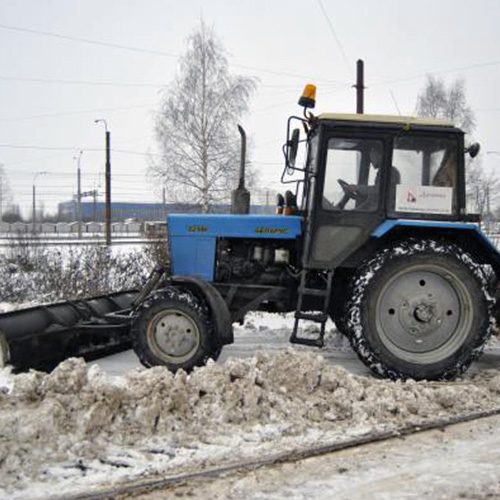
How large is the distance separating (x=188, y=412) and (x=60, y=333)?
217cm

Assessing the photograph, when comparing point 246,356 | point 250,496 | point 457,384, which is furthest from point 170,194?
point 250,496

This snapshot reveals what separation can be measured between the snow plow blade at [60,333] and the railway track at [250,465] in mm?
2499

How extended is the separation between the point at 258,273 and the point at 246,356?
99 cm

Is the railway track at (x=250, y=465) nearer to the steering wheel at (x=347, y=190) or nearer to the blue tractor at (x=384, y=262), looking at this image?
the blue tractor at (x=384, y=262)

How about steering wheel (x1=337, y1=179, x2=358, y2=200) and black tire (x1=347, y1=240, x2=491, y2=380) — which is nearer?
black tire (x1=347, y1=240, x2=491, y2=380)

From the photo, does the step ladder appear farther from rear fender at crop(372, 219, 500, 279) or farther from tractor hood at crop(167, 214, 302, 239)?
rear fender at crop(372, 219, 500, 279)

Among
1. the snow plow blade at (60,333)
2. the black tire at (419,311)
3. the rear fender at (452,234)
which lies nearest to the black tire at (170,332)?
the snow plow blade at (60,333)

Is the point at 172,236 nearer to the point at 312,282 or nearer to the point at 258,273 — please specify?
the point at 258,273

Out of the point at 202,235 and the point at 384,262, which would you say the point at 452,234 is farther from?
the point at 202,235

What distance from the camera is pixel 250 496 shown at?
305cm

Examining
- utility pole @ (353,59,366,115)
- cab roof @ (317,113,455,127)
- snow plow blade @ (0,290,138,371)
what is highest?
utility pole @ (353,59,366,115)

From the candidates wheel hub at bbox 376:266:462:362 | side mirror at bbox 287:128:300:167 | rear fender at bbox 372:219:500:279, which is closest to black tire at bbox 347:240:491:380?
wheel hub at bbox 376:266:462:362

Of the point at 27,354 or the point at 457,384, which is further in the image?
the point at 27,354

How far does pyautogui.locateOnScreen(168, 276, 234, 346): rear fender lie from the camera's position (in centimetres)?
525
